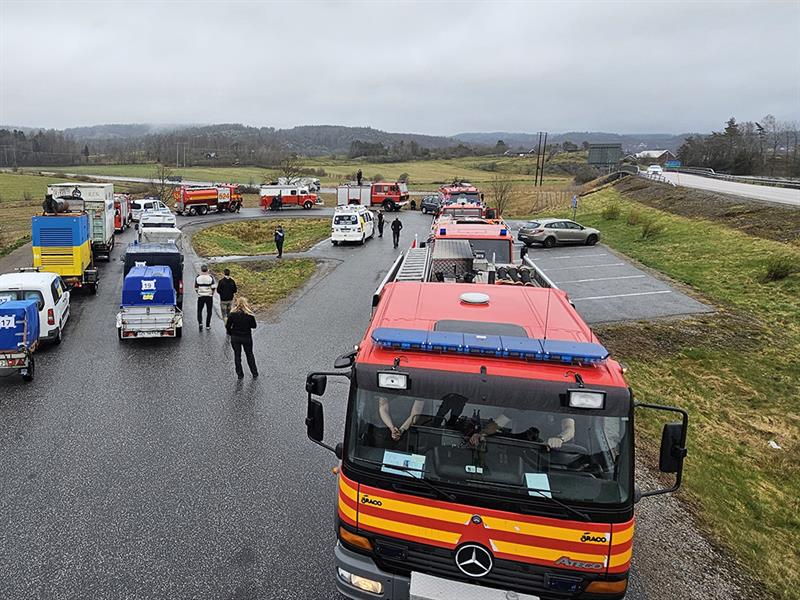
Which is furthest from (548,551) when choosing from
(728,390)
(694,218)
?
(694,218)

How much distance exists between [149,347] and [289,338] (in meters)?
3.38

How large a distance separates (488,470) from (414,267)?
662 centimetres

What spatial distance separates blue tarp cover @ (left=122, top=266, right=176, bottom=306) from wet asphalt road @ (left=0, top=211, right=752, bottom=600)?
1069 mm

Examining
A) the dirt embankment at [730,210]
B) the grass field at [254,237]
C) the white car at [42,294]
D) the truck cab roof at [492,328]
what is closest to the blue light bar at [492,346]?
the truck cab roof at [492,328]

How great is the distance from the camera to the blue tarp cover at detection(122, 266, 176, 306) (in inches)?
510

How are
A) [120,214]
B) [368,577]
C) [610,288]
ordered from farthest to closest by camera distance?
1. [120,214]
2. [610,288]
3. [368,577]

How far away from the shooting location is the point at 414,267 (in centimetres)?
1039

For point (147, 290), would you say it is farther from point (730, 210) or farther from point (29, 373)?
point (730, 210)

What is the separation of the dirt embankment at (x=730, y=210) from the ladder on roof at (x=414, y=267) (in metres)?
17.1

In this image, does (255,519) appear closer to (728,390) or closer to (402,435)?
(402,435)

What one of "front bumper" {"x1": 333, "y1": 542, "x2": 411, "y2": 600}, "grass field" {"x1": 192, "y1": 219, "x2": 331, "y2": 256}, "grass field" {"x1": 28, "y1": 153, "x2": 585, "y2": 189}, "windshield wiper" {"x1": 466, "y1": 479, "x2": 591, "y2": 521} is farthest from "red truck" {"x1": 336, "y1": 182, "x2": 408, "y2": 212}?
"windshield wiper" {"x1": 466, "y1": 479, "x2": 591, "y2": 521}

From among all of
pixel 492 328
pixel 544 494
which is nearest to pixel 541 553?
pixel 544 494

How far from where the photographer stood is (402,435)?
4.27 metres

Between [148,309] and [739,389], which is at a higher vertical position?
[148,309]
